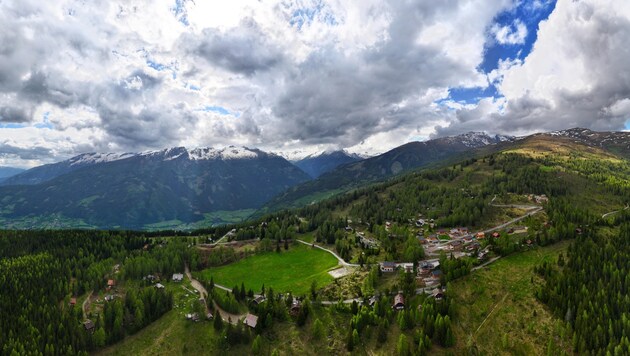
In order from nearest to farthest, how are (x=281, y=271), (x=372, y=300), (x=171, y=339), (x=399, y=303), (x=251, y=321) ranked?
1. (x=171, y=339)
2. (x=251, y=321)
3. (x=399, y=303)
4. (x=372, y=300)
5. (x=281, y=271)

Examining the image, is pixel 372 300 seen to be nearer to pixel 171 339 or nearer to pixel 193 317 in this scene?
pixel 193 317

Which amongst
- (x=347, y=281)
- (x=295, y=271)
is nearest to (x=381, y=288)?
(x=347, y=281)

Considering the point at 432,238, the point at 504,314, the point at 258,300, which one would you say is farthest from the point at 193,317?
the point at 432,238

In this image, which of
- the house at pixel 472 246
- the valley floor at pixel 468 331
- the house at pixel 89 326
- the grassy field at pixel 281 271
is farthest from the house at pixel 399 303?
the house at pixel 89 326

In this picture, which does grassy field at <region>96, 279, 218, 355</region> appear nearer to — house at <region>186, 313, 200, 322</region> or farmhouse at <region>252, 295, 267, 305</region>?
house at <region>186, 313, 200, 322</region>

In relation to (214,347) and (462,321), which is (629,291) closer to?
(462,321)

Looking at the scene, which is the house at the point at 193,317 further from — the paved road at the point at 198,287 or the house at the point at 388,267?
the house at the point at 388,267

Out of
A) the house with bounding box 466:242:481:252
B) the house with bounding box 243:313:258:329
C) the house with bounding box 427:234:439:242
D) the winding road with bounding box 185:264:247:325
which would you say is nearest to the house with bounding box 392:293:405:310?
the house with bounding box 243:313:258:329
